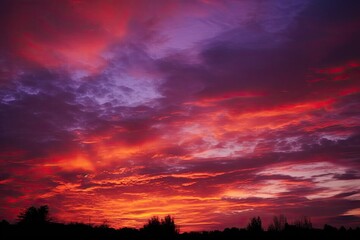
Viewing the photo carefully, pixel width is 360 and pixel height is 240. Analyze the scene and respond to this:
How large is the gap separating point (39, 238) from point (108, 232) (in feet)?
9.84

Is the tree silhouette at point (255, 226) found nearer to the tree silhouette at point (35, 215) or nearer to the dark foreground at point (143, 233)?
the dark foreground at point (143, 233)

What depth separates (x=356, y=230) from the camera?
56.9 feet

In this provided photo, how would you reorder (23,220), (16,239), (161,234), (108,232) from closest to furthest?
(16,239) < (108,232) < (161,234) < (23,220)

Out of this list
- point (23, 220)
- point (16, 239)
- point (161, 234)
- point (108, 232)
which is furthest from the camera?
point (23, 220)

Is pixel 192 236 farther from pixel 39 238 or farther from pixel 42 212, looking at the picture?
pixel 42 212

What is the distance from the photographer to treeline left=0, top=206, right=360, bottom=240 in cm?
1446

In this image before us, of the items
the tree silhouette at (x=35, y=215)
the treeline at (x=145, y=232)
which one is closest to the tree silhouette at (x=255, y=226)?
the treeline at (x=145, y=232)

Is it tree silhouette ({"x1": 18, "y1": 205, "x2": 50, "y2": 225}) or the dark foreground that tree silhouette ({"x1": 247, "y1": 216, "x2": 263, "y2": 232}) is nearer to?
the dark foreground

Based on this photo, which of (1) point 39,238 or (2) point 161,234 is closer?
(1) point 39,238

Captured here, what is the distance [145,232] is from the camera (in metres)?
16.4

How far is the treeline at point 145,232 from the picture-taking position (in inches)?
569

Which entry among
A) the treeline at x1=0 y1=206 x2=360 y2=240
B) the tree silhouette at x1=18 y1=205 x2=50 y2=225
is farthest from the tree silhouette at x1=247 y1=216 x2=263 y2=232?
the tree silhouette at x1=18 y1=205 x2=50 y2=225

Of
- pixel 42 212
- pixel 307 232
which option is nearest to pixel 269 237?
pixel 307 232

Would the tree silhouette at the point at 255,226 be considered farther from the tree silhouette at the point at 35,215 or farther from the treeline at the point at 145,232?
the tree silhouette at the point at 35,215
